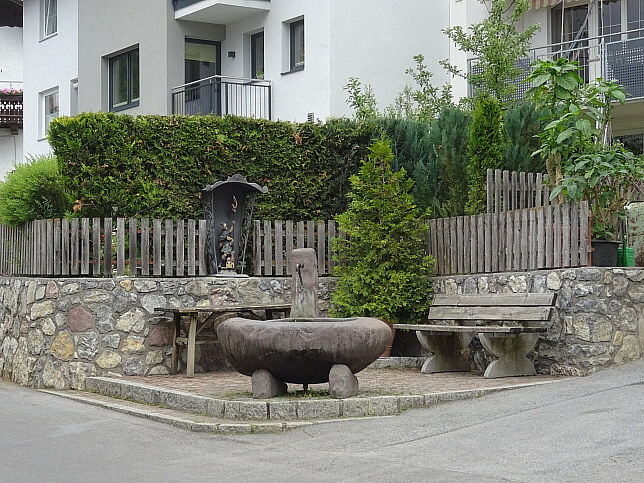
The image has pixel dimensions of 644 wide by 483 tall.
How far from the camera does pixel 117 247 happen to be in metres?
14.9

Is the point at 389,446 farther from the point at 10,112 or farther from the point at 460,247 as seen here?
the point at 10,112

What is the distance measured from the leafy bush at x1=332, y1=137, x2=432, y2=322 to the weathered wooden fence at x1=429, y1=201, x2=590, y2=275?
355mm

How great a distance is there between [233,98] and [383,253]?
1074 centimetres

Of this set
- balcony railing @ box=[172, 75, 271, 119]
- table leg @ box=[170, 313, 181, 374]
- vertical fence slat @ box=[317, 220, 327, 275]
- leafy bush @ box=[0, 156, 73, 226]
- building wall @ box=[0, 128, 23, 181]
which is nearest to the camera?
table leg @ box=[170, 313, 181, 374]

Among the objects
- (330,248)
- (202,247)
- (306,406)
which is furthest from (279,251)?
(306,406)

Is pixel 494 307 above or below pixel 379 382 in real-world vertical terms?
above

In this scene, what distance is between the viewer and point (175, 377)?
564 inches

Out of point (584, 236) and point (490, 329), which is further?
point (584, 236)

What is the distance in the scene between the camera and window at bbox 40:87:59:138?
3269 cm

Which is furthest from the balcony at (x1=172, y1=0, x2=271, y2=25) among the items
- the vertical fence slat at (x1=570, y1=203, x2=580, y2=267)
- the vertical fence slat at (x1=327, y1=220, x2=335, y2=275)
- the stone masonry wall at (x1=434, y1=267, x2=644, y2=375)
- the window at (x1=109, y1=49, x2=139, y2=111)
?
the stone masonry wall at (x1=434, y1=267, x2=644, y2=375)

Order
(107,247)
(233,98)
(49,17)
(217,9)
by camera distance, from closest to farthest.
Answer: (107,247) < (233,98) < (217,9) < (49,17)

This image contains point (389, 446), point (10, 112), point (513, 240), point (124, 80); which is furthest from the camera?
point (10, 112)

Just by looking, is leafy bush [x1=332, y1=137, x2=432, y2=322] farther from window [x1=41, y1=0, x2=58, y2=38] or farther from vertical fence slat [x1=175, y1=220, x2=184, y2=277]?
window [x1=41, y1=0, x2=58, y2=38]

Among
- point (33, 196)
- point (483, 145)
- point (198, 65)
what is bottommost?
point (33, 196)
